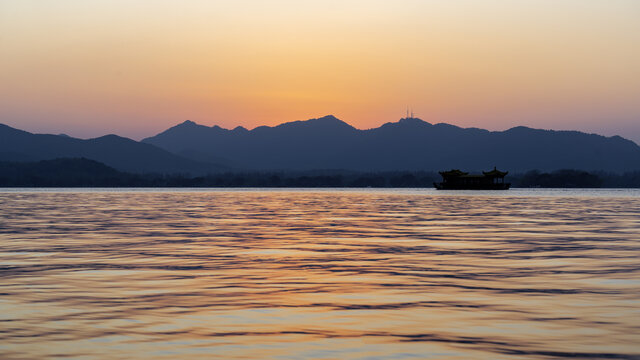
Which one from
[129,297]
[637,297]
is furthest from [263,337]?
[637,297]

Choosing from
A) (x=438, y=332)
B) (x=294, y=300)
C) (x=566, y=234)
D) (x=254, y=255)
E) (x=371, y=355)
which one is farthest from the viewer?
(x=566, y=234)

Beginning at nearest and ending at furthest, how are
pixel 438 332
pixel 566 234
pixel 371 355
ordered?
pixel 371 355 → pixel 438 332 → pixel 566 234

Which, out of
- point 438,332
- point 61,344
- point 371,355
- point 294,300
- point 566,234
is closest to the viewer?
point 371,355

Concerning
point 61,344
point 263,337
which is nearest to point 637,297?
point 263,337

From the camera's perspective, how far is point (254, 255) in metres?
29.9

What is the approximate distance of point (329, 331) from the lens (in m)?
15.0

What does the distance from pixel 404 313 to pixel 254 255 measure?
13470 millimetres

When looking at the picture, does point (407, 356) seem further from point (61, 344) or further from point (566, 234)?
point (566, 234)

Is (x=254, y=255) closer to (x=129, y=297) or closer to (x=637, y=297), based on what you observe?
(x=129, y=297)

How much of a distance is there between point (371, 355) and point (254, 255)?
56.5ft

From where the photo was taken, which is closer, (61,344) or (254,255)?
(61,344)

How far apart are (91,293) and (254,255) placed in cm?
1056

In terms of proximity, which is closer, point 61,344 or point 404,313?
point 61,344

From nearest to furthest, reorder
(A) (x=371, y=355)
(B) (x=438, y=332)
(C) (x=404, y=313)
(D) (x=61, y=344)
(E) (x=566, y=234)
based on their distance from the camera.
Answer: (A) (x=371, y=355)
(D) (x=61, y=344)
(B) (x=438, y=332)
(C) (x=404, y=313)
(E) (x=566, y=234)
